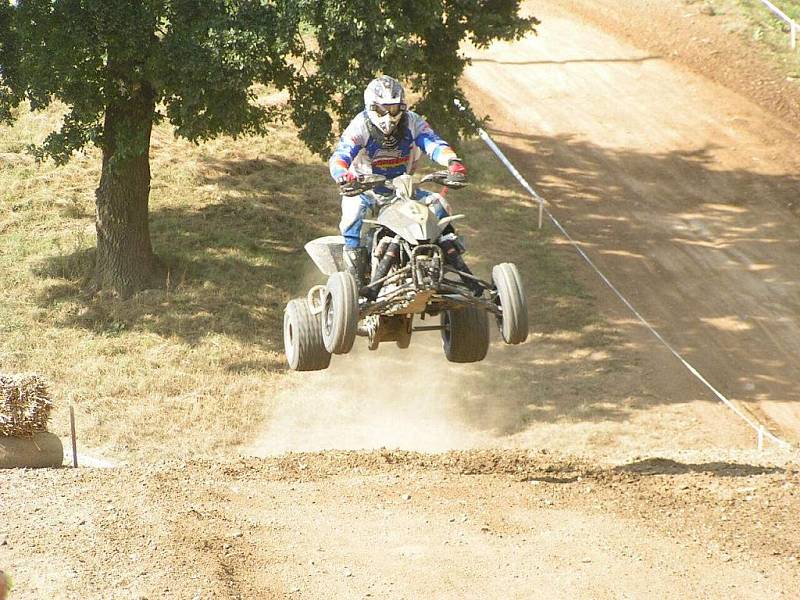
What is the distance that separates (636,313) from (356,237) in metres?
11.4

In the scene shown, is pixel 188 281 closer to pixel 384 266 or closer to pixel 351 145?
pixel 351 145

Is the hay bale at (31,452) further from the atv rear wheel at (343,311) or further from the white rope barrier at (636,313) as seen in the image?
the white rope barrier at (636,313)

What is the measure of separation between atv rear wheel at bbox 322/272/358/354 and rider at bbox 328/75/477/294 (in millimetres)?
456

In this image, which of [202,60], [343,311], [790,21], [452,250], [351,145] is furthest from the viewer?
[790,21]

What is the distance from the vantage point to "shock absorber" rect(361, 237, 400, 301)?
12469 millimetres

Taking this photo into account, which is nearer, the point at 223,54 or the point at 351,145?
the point at 351,145

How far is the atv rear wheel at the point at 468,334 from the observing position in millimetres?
13383

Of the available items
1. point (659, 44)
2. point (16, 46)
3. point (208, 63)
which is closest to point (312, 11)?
point (208, 63)

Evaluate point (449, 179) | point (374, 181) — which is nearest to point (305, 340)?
point (374, 181)

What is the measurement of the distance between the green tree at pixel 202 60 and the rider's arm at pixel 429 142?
597cm

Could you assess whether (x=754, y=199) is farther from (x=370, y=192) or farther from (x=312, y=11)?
(x=370, y=192)

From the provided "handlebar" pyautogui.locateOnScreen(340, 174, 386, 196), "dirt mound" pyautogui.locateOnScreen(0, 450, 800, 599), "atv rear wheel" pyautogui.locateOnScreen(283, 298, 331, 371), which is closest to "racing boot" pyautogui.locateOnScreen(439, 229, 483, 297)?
"handlebar" pyautogui.locateOnScreen(340, 174, 386, 196)

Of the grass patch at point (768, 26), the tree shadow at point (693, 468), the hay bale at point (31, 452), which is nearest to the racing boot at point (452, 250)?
the tree shadow at point (693, 468)

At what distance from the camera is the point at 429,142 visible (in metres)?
13.2
